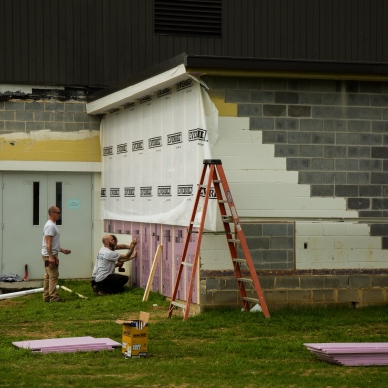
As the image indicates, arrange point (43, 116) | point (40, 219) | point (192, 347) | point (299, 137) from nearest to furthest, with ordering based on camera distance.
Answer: point (192, 347) → point (299, 137) → point (43, 116) → point (40, 219)

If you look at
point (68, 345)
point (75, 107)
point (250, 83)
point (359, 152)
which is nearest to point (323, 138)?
point (359, 152)

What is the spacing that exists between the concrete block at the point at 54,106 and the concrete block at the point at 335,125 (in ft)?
24.9

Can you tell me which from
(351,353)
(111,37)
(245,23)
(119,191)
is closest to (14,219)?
(119,191)

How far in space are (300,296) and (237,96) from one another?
3288 mm

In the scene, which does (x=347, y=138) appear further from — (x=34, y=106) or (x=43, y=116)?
(x=34, y=106)

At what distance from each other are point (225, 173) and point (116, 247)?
4607mm

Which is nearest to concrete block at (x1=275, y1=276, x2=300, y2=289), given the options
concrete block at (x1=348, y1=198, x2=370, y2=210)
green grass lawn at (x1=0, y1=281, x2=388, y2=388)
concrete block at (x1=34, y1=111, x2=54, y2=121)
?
green grass lawn at (x1=0, y1=281, x2=388, y2=388)

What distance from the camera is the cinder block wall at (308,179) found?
13906 mm

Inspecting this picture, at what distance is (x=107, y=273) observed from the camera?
1695 cm

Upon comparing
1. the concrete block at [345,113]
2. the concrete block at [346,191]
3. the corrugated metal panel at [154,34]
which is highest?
the corrugated metal panel at [154,34]

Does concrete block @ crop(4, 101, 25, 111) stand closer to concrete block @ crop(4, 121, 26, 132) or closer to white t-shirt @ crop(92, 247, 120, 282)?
concrete block @ crop(4, 121, 26, 132)

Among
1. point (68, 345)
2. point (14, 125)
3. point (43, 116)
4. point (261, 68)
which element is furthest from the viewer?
point (43, 116)

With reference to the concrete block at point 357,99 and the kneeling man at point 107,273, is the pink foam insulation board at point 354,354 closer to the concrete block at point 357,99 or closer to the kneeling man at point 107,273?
the concrete block at point 357,99

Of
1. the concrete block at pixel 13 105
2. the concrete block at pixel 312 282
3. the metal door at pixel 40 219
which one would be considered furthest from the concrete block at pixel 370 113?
A: the concrete block at pixel 13 105
